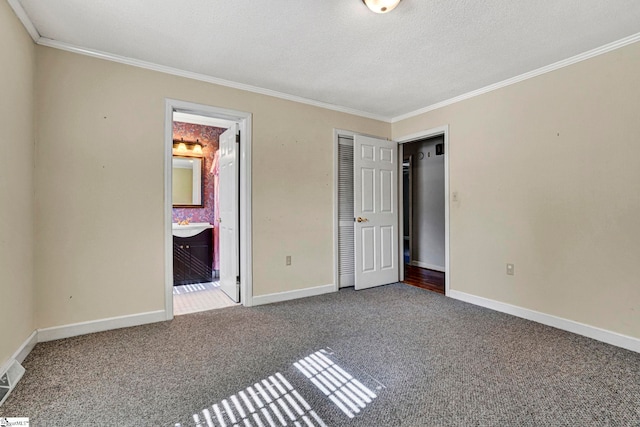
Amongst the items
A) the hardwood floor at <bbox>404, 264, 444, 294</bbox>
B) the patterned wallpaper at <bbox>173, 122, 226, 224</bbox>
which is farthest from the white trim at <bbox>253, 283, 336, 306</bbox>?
the patterned wallpaper at <bbox>173, 122, 226, 224</bbox>

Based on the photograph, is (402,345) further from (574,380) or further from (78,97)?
(78,97)

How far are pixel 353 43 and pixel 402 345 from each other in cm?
248

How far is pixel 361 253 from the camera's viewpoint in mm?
4090

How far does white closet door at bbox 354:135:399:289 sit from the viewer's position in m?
4.08

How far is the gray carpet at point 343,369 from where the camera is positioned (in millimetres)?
1611

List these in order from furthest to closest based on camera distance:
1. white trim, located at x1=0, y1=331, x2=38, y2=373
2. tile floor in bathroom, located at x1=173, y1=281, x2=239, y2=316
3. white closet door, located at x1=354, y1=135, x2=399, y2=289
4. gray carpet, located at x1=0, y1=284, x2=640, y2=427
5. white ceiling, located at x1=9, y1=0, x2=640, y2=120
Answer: white closet door, located at x1=354, y1=135, x2=399, y2=289
tile floor in bathroom, located at x1=173, y1=281, x2=239, y2=316
white ceiling, located at x1=9, y1=0, x2=640, y2=120
white trim, located at x1=0, y1=331, x2=38, y2=373
gray carpet, located at x1=0, y1=284, x2=640, y2=427

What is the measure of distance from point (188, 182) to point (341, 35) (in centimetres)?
340

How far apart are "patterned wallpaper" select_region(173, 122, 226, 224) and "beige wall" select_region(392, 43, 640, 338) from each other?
3.60 m

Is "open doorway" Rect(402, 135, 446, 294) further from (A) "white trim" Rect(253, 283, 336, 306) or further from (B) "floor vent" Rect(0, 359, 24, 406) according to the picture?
(B) "floor vent" Rect(0, 359, 24, 406)

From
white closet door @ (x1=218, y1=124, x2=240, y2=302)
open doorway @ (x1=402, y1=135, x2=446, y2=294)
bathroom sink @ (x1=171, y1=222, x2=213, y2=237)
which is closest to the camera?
white closet door @ (x1=218, y1=124, x2=240, y2=302)

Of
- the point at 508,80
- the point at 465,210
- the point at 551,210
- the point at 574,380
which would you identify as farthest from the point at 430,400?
the point at 508,80

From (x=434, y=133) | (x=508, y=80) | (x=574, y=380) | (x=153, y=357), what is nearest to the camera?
(x=574, y=380)

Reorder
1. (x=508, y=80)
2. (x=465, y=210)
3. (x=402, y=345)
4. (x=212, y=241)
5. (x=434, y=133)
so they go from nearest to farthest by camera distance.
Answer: (x=402, y=345), (x=508, y=80), (x=465, y=210), (x=434, y=133), (x=212, y=241)

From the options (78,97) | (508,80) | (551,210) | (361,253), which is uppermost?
(508,80)
